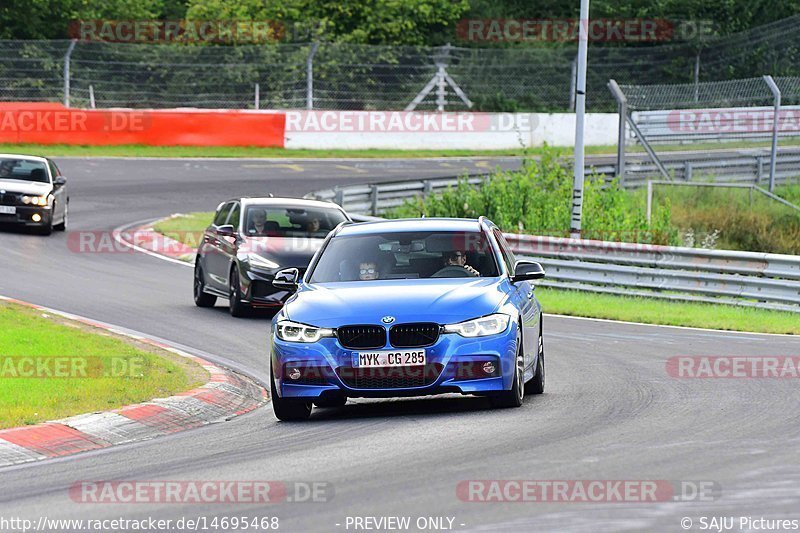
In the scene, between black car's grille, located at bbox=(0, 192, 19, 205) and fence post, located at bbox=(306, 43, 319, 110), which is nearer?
black car's grille, located at bbox=(0, 192, 19, 205)

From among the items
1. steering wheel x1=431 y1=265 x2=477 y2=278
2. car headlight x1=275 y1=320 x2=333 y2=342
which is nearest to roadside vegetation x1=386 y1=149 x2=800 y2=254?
steering wheel x1=431 y1=265 x2=477 y2=278

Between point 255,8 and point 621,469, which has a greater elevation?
point 255,8

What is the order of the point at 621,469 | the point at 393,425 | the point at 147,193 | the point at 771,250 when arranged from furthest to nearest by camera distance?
the point at 147,193, the point at 771,250, the point at 393,425, the point at 621,469

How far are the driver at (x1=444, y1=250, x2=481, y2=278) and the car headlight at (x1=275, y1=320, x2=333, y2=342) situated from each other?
153cm

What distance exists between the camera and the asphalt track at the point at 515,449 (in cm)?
774

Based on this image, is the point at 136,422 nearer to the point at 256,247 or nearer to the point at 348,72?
the point at 256,247

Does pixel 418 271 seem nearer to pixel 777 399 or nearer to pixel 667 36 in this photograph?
pixel 777 399

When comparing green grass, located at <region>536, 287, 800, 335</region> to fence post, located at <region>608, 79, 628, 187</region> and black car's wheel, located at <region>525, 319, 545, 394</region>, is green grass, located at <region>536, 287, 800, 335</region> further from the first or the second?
black car's wheel, located at <region>525, 319, 545, 394</region>

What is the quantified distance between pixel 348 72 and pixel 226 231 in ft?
87.8

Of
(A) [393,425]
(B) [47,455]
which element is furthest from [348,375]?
A: (B) [47,455]

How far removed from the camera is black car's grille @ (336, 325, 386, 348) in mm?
→ 11273

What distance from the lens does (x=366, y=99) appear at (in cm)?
4778

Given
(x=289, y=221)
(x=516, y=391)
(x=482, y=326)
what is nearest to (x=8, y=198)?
(x=289, y=221)

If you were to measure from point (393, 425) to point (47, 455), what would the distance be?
94.4 inches
